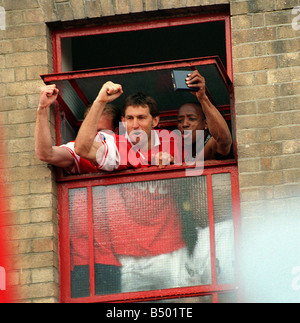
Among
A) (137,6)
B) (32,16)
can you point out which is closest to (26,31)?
(32,16)

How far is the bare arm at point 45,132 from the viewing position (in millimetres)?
11352

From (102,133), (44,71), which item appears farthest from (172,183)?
(44,71)

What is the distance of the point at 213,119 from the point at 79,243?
5.68 feet

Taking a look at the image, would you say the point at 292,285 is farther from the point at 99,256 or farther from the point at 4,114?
the point at 4,114

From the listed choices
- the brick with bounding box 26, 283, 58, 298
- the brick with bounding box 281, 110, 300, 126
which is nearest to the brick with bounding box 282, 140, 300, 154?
the brick with bounding box 281, 110, 300, 126

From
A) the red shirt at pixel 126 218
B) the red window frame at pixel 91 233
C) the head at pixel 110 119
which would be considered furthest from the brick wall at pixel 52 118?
the head at pixel 110 119

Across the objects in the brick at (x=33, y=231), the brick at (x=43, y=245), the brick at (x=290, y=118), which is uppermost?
the brick at (x=290, y=118)

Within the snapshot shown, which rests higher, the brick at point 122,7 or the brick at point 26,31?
the brick at point 122,7

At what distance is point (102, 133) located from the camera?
462 inches

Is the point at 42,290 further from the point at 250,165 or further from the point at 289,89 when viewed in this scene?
the point at 289,89

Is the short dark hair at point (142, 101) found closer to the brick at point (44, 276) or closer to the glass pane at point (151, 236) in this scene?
the glass pane at point (151, 236)

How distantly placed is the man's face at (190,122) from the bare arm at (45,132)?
53.1 inches

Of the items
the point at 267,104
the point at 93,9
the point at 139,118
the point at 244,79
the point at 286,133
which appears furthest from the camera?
the point at 93,9

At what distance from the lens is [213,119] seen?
11.3 meters
